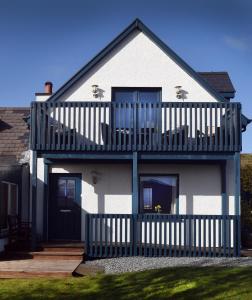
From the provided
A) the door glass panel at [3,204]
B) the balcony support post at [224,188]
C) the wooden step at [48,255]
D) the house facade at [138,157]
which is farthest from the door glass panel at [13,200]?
the balcony support post at [224,188]

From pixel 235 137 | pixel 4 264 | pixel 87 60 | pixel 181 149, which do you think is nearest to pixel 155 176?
pixel 181 149

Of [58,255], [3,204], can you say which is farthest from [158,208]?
[3,204]

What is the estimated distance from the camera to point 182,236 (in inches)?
611

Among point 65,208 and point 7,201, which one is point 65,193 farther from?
point 7,201

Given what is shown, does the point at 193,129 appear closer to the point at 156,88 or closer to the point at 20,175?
the point at 156,88

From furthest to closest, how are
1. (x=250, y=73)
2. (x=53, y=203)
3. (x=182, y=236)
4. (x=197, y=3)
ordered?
1. (x=53, y=203)
2. (x=182, y=236)
3. (x=250, y=73)
4. (x=197, y=3)

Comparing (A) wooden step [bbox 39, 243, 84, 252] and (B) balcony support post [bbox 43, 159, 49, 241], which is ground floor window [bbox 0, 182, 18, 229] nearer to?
(B) balcony support post [bbox 43, 159, 49, 241]

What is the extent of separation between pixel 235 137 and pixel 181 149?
64.9 inches

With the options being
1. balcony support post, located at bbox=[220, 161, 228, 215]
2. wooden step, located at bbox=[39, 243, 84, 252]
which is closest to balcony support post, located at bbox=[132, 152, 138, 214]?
wooden step, located at bbox=[39, 243, 84, 252]

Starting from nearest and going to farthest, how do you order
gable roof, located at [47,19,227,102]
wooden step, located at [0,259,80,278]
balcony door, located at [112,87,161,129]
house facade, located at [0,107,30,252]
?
wooden step, located at [0,259,80,278] → balcony door, located at [112,87,161,129] → house facade, located at [0,107,30,252] → gable roof, located at [47,19,227,102]

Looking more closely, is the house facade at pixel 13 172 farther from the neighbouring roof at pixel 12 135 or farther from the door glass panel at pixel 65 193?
the door glass panel at pixel 65 193

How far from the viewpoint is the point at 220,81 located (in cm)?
1939

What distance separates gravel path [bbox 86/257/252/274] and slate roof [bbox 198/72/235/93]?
6306 millimetres

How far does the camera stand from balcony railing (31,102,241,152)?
51.6 feet
